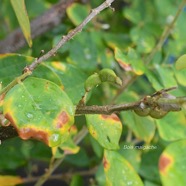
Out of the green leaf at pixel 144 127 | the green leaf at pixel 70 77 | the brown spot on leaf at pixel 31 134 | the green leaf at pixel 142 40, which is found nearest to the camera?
the brown spot on leaf at pixel 31 134

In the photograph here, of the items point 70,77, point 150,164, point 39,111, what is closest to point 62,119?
point 39,111

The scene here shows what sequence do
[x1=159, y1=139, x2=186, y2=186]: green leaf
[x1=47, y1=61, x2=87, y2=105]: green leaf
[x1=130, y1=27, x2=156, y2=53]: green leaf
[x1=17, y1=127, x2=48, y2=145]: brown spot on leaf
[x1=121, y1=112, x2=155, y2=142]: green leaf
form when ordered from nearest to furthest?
[x1=17, y1=127, x2=48, y2=145]: brown spot on leaf
[x1=159, y1=139, x2=186, y2=186]: green leaf
[x1=47, y1=61, x2=87, y2=105]: green leaf
[x1=121, y1=112, x2=155, y2=142]: green leaf
[x1=130, y1=27, x2=156, y2=53]: green leaf

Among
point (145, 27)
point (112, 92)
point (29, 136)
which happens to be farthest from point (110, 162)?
point (145, 27)

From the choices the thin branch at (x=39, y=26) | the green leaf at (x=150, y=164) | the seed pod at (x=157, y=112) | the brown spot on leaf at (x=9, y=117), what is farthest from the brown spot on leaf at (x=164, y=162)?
the thin branch at (x=39, y=26)

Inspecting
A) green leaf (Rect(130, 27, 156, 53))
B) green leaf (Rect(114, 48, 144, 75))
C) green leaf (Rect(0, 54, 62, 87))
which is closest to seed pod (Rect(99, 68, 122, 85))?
green leaf (Rect(0, 54, 62, 87))

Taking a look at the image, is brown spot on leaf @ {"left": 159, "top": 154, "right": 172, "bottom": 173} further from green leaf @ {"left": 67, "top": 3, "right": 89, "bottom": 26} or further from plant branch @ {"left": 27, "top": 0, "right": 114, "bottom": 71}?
green leaf @ {"left": 67, "top": 3, "right": 89, "bottom": 26}

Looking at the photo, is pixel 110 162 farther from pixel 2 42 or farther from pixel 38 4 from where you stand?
pixel 38 4

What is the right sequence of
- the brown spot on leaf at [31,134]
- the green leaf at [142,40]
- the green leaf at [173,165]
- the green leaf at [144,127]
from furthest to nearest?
the green leaf at [142,40]
the green leaf at [144,127]
the green leaf at [173,165]
the brown spot on leaf at [31,134]

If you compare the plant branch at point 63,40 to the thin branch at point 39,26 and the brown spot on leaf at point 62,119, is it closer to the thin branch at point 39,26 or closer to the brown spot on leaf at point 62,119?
the brown spot on leaf at point 62,119
